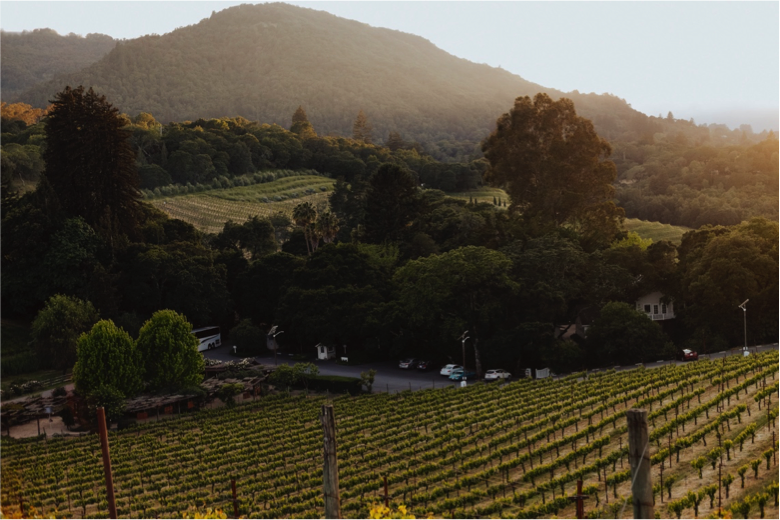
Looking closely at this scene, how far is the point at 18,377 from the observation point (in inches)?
1674

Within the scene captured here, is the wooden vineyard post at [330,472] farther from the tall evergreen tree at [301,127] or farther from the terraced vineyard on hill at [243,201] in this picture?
the tall evergreen tree at [301,127]

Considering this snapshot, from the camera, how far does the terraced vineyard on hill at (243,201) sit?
262ft

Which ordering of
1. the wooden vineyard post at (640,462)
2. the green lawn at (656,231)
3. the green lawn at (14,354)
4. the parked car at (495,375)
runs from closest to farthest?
the wooden vineyard post at (640,462) < the parked car at (495,375) < the green lawn at (14,354) < the green lawn at (656,231)

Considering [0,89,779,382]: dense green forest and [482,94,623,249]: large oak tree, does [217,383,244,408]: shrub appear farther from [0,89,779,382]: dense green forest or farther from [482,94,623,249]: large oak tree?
[482,94,623,249]: large oak tree

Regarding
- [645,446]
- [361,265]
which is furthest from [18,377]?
[645,446]

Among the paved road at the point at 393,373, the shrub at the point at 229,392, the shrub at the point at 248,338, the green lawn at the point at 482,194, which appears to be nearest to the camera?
the shrub at the point at 229,392

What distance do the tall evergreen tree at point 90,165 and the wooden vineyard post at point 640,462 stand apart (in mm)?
48888

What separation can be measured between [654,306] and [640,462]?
40425mm

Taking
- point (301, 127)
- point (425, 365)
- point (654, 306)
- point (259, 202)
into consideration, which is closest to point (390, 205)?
point (425, 365)

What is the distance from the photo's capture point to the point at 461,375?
40125mm

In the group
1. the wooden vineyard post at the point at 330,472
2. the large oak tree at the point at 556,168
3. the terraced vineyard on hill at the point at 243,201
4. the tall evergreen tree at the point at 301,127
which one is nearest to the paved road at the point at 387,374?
the large oak tree at the point at 556,168

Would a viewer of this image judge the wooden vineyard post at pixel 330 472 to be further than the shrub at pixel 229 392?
No

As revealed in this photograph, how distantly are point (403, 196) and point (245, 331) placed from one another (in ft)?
51.6

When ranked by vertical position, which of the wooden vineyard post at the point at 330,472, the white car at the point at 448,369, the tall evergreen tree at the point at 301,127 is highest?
the tall evergreen tree at the point at 301,127
